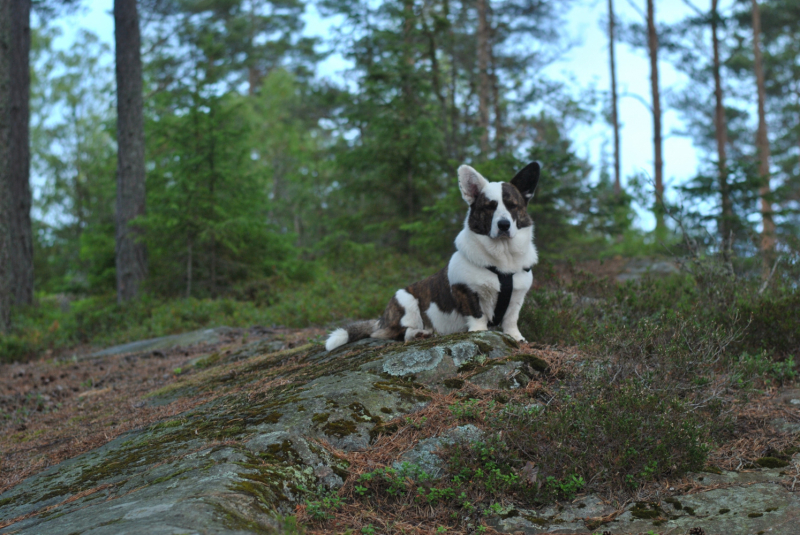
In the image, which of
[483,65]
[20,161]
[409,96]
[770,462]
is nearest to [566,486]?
[770,462]

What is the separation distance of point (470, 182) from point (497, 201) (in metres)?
0.30

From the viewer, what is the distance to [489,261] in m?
4.96

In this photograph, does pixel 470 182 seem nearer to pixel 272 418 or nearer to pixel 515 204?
pixel 515 204

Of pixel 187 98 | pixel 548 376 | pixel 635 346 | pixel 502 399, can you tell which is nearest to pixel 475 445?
pixel 502 399

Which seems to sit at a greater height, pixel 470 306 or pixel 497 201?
pixel 497 201

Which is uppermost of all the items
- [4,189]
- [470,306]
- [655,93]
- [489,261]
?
[655,93]

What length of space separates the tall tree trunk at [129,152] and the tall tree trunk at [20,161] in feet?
8.60

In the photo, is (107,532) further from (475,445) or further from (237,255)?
(237,255)

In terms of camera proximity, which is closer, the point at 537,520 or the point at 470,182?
the point at 537,520

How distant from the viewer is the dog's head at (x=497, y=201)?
481 centimetres

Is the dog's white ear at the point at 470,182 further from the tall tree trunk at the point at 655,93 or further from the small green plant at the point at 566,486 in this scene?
the tall tree trunk at the point at 655,93

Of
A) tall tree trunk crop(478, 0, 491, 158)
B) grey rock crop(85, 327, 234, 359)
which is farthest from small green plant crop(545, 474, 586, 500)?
tall tree trunk crop(478, 0, 491, 158)

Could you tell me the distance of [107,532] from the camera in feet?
7.64

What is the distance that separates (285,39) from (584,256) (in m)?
27.1
